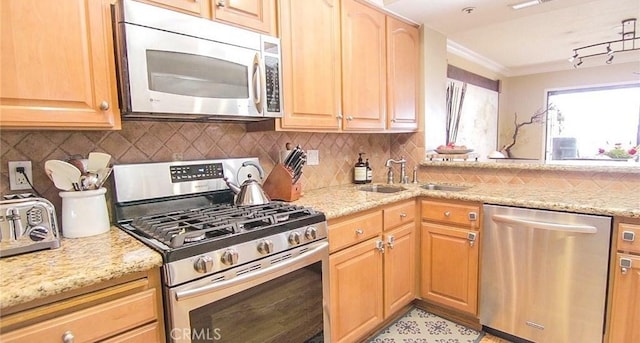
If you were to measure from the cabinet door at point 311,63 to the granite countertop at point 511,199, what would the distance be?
1.46ft

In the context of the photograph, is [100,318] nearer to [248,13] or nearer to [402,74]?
[248,13]

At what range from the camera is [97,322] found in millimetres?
959

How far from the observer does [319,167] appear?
245cm

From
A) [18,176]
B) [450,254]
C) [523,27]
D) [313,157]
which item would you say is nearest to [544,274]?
[450,254]

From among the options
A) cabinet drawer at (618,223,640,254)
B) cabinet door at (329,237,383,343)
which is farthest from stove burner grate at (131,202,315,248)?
cabinet drawer at (618,223,640,254)

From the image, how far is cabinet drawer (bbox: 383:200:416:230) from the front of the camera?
2.04 m

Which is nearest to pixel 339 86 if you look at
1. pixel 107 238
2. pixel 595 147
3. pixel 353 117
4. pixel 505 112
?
pixel 353 117

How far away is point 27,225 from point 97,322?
0.45 m

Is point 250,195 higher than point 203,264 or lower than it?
higher

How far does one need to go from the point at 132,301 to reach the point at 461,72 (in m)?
4.05

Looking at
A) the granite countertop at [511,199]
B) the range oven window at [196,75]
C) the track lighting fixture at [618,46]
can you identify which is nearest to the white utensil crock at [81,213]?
the range oven window at [196,75]

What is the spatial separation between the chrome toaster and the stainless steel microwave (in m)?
0.44

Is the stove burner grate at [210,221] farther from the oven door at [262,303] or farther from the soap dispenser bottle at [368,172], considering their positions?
the soap dispenser bottle at [368,172]

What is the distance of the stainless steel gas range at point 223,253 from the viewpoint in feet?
3.64
